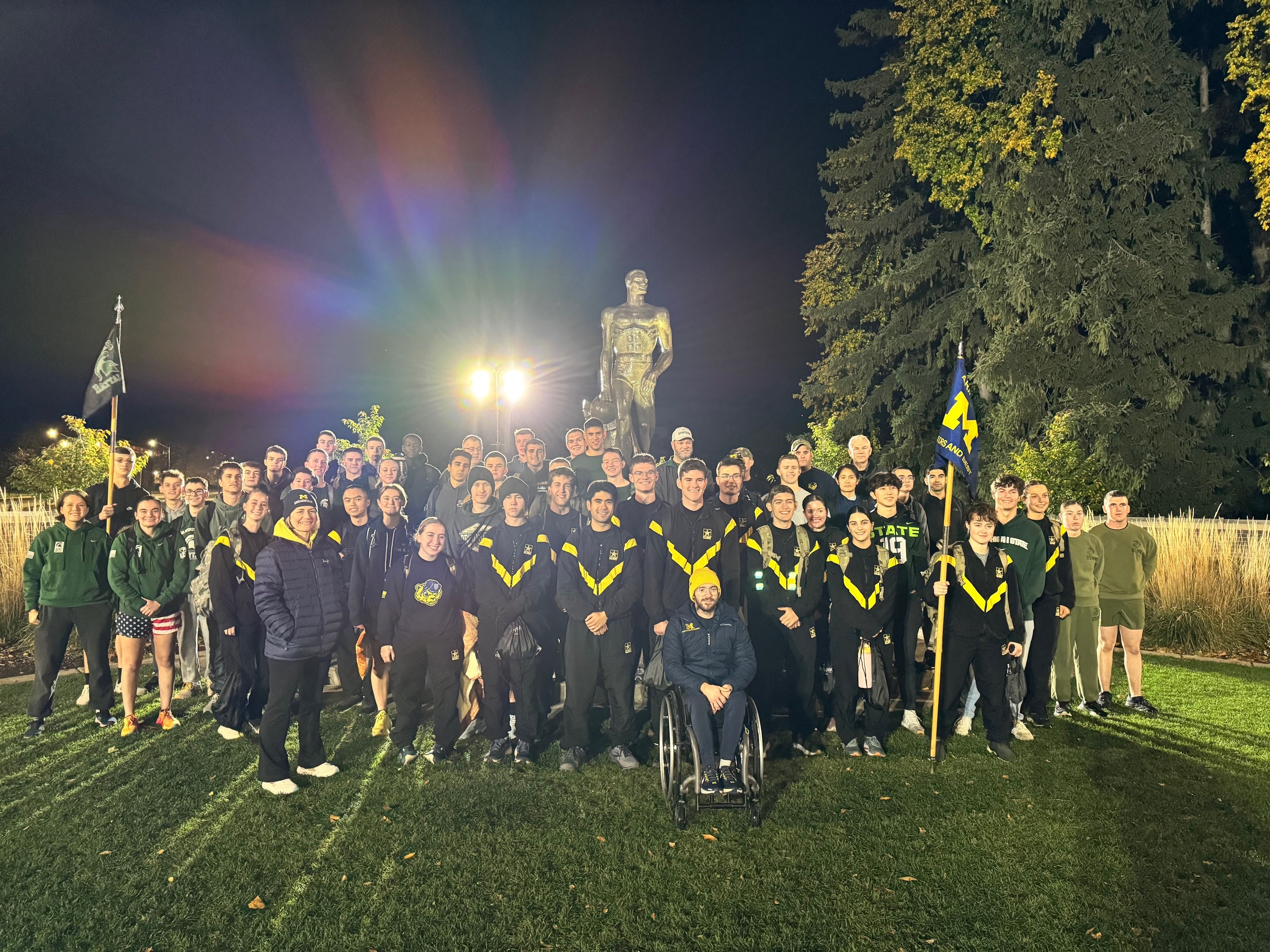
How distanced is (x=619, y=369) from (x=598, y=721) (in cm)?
523

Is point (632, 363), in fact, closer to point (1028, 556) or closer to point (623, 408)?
point (623, 408)

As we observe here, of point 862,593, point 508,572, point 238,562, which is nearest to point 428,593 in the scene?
point 508,572

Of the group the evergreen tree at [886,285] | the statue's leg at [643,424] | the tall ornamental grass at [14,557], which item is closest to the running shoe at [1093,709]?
the statue's leg at [643,424]

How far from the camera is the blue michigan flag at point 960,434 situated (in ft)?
17.7

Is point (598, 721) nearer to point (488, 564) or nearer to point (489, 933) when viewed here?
point (488, 564)

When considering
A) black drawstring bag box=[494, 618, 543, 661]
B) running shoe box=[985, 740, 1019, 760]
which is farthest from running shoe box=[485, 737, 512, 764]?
running shoe box=[985, 740, 1019, 760]

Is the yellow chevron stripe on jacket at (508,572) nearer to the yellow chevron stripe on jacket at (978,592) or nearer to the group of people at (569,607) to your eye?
the group of people at (569,607)

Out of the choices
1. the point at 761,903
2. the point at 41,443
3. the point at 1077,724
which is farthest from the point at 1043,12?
the point at 41,443

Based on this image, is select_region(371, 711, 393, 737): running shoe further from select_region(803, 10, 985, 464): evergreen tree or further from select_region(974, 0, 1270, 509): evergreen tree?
select_region(803, 10, 985, 464): evergreen tree

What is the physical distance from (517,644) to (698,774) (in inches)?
66.6

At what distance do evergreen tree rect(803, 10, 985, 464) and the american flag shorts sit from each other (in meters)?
20.6

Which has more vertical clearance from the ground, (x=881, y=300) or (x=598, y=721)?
(x=881, y=300)

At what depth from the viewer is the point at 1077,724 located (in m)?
6.18

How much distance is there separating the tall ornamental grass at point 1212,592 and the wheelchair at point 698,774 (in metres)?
7.41
